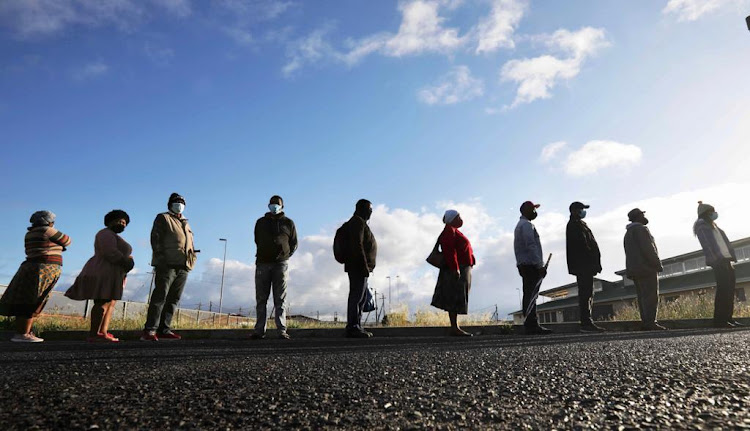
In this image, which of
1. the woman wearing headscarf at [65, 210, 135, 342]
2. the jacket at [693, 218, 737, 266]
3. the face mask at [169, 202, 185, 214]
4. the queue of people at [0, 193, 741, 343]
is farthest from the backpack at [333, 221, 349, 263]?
the jacket at [693, 218, 737, 266]

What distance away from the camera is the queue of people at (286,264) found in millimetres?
5676

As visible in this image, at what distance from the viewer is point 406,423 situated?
1.21 m

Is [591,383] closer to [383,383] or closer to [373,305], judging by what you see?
[383,383]

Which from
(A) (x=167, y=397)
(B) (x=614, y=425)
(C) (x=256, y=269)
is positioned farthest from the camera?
(C) (x=256, y=269)

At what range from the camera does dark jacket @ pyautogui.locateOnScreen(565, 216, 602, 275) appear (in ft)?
24.9

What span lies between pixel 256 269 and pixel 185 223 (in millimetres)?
1225

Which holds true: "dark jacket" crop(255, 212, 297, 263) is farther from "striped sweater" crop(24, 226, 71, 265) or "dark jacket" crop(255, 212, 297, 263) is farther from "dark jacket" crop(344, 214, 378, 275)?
"striped sweater" crop(24, 226, 71, 265)

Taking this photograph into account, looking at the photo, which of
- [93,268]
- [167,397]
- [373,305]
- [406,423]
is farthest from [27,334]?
[406,423]

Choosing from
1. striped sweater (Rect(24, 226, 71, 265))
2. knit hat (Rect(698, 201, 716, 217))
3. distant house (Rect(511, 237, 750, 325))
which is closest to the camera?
striped sweater (Rect(24, 226, 71, 265))

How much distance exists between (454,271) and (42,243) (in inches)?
212

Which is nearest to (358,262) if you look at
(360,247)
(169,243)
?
(360,247)

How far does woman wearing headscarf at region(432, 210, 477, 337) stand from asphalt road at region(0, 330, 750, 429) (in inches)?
165

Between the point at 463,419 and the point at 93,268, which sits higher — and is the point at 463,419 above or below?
below

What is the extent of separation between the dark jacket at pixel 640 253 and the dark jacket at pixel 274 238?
18.0 ft
